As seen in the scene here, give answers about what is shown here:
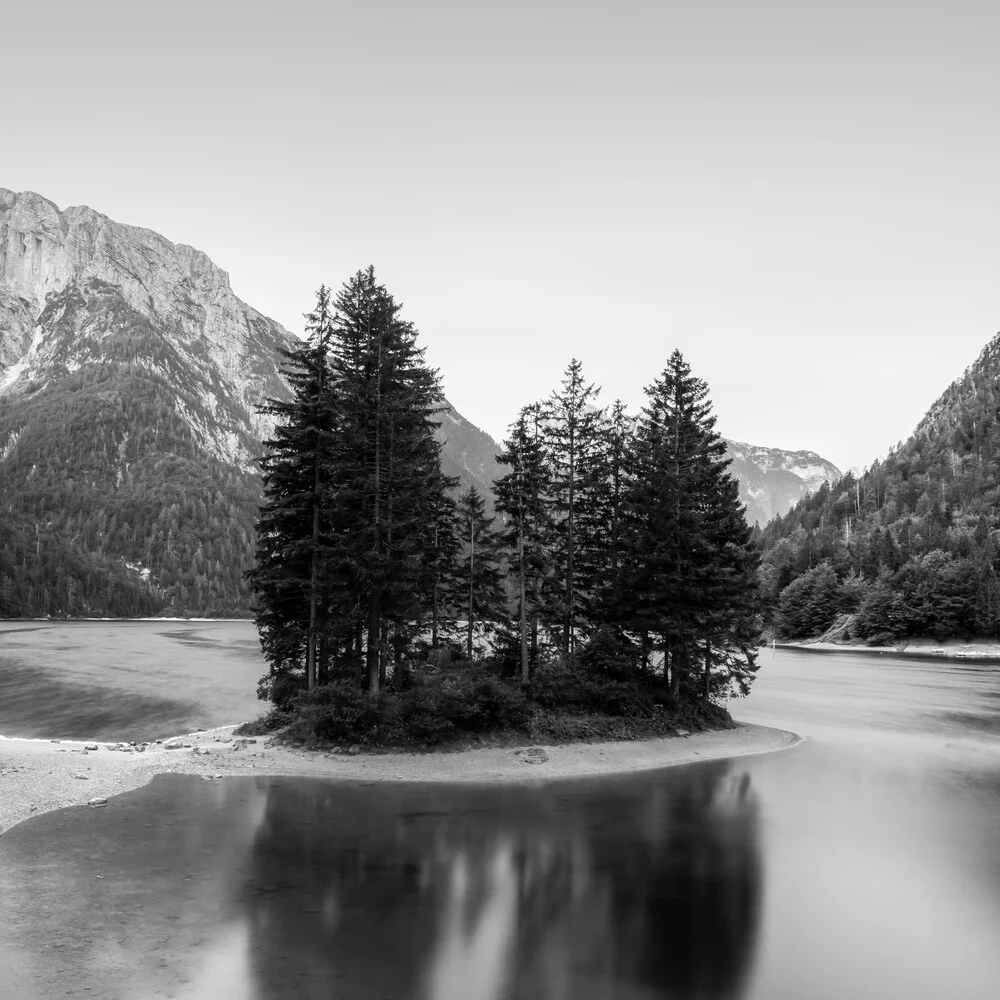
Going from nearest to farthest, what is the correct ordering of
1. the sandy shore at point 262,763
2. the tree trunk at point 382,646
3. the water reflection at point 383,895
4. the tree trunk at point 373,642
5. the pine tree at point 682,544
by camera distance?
the water reflection at point 383,895 → the sandy shore at point 262,763 → the tree trunk at point 373,642 → the tree trunk at point 382,646 → the pine tree at point 682,544

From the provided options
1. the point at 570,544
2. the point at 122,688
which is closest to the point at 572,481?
the point at 570,544

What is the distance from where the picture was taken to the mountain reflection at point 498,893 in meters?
11.3

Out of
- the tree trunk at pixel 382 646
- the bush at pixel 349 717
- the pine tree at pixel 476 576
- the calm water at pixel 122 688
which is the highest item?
the pine tree at pixel 476 576

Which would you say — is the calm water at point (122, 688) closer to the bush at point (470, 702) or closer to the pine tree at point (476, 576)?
the pine tree at point (476, 576)

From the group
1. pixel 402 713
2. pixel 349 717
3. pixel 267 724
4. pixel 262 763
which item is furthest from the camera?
pixel 267 724

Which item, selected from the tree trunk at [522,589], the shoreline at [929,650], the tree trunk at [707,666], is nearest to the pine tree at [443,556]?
the tree trunk at [522,589]

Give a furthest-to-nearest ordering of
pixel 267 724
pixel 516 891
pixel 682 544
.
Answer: pixel 682 544 < pixel 267 724 < pixel 516 891

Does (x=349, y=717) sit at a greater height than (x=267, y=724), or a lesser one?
greater

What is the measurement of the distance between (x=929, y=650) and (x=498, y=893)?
107 meters

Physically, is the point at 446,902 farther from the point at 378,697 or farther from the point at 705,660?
the point at 705,660

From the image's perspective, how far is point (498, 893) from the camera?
1495 cm

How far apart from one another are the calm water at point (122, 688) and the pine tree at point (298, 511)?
36.1 feet

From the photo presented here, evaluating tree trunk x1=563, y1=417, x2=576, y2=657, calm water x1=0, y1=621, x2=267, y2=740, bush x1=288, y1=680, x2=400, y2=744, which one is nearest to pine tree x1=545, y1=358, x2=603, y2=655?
tree trunk x1=563, y1=417, x2=576, y2=657

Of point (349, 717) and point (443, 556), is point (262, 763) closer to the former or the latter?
point (349, 717)
